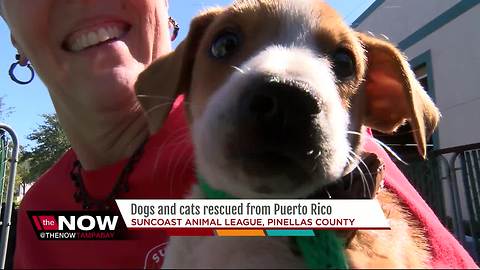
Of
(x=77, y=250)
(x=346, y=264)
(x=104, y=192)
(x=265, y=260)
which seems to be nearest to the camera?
(x=346, y=264)

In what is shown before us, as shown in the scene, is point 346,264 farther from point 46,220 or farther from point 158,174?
point 46,220

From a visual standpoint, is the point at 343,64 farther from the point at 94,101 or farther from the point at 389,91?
the point at 94,101

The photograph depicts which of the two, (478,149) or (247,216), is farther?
(478,149)

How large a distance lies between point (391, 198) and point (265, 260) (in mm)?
862

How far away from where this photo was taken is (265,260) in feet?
5.13

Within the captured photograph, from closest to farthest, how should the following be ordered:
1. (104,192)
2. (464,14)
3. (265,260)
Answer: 1. (265,260)
2. (104,192)
3. (464,14)

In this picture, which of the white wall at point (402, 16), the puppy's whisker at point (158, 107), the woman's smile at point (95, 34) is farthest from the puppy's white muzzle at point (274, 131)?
the white wall at point (402, 16)

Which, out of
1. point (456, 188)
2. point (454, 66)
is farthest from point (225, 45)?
point (454, 66)

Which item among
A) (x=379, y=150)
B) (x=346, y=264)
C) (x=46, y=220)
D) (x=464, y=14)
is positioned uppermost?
(x=464, y=14)

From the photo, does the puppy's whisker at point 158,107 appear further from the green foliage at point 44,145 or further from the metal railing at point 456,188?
the green foliage at point 44,145

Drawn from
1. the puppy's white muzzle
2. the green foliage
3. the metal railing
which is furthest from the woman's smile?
the green foliage

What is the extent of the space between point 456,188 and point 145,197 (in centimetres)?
542

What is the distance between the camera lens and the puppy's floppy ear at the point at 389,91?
7.35 feet

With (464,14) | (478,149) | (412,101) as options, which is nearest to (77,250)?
(412,101)
